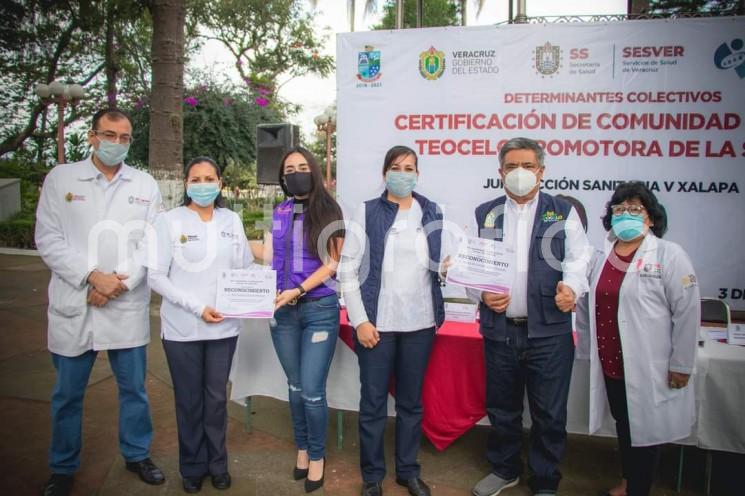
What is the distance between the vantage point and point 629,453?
247 centimetres

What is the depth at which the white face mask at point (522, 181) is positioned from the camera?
2463 millimetres

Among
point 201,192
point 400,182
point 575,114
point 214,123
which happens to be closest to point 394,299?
point 400,182

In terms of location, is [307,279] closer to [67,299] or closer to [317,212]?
[317,212]

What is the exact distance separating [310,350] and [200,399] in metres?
0.61

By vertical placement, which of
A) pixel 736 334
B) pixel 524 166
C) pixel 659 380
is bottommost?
pixel 659 380

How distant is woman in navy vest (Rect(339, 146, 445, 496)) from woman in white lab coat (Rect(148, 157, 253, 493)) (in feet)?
2.12

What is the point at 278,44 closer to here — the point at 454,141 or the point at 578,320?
the point at 454,141

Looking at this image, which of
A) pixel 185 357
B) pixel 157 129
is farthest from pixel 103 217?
pixel 157 129

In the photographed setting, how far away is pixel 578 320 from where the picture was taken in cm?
271

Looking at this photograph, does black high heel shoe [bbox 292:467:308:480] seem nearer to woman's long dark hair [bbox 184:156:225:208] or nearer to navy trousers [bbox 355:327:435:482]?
navy trousers [bbox 355:327:435:482]

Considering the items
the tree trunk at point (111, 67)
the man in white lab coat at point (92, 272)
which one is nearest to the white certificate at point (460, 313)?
the man in white lab coat at point (92, 272)

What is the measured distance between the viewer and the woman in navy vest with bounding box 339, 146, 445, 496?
2.52 meters

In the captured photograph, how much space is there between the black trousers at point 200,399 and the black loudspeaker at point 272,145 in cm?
396

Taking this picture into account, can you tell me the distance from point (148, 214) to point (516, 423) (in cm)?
221
